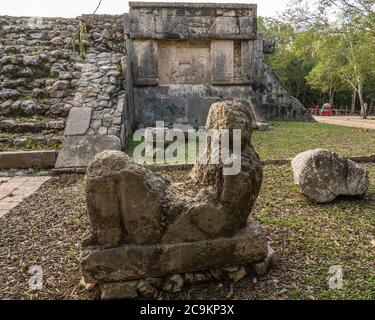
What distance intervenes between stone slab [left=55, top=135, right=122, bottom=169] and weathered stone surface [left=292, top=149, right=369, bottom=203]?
3.56 meters

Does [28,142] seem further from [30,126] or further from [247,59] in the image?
[247,59]

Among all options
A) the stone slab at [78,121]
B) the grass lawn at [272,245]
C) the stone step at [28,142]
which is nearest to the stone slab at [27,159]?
the stone step at [28,142]

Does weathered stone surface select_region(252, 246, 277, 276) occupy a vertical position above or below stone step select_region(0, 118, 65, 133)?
below

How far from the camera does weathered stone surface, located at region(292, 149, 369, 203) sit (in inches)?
163

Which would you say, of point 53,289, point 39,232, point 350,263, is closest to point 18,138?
point 39,232

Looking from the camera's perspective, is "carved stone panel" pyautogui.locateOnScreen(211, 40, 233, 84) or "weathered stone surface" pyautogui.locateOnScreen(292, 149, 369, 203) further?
"carved stone panel" pyautogui.locateOnScreen(211, 40, 233, 84)

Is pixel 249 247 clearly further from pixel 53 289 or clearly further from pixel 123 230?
pixel 53 289

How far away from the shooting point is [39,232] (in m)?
3.65

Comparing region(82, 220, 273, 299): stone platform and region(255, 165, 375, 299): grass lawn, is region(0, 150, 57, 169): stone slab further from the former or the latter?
region(82, 220, 273, 299): stone platform

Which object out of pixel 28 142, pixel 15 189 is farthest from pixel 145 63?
pixel 15 189

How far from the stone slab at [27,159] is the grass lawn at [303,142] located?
1469 mm

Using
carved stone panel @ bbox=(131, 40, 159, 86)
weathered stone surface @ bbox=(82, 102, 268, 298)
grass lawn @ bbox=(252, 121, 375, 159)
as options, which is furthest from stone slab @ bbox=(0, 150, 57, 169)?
weathered stone surface @ bbox=(82, 102, 268, 298)

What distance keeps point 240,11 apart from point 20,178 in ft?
24.0

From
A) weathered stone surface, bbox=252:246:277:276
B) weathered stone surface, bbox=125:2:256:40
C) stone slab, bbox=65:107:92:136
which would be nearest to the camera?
weathered stone surface, bbox=252:246:277:276
